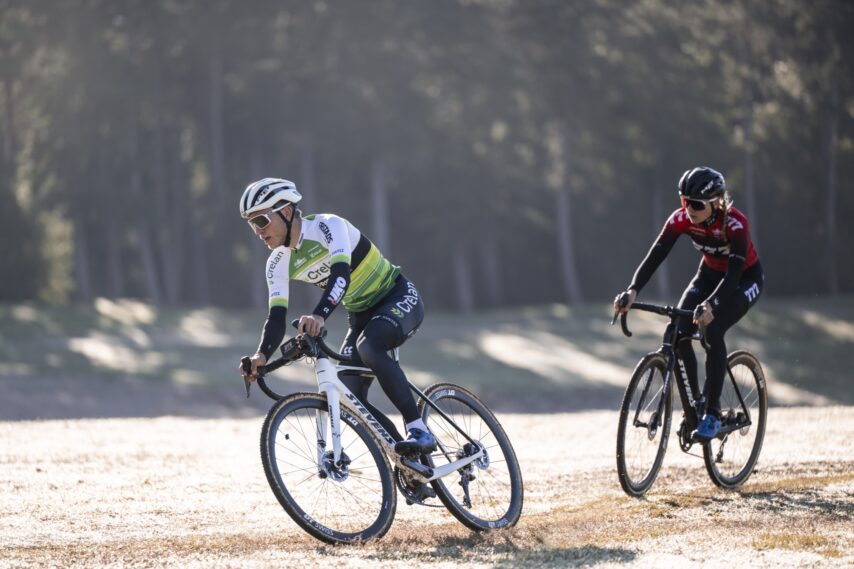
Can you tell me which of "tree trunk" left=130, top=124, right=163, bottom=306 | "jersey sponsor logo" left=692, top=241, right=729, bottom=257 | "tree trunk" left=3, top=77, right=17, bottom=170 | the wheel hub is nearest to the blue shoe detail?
"jersey sponsor logo" left=692, top=241, right=729, bottom=257

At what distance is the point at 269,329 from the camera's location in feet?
22.0

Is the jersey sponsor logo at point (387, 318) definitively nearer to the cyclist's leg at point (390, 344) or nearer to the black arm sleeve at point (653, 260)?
the cyclist's leg at point (390, 344)

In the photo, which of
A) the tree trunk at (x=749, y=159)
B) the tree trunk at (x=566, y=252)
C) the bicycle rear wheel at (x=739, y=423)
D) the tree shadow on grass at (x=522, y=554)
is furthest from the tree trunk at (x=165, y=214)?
the tree shadow on grass at (x=522, y=554)

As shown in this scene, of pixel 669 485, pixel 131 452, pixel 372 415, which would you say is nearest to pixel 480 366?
pixel 131 452

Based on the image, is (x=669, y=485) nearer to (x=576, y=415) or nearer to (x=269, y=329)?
(x=269, y=329)

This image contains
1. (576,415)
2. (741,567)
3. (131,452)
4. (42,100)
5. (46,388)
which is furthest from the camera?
(42,100)

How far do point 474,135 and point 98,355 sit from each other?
25.3 metres

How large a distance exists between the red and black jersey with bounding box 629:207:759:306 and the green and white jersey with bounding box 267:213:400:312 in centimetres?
191

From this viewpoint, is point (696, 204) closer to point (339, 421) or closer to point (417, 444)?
point (417, 444)

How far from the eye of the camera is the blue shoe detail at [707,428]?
8312mm

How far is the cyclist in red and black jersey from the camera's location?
806cm

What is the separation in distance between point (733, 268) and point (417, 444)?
2711 millimetres

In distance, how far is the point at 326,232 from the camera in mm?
7062

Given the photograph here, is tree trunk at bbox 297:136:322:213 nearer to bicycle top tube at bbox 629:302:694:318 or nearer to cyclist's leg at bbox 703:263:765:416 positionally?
cyclist's leg at bbox 703:263:765:416
